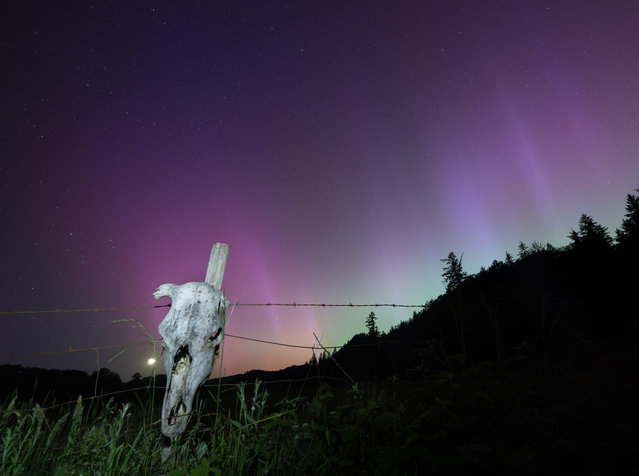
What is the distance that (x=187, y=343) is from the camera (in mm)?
2715

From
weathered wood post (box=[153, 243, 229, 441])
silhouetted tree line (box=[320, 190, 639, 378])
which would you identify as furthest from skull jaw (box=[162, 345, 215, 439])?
silhouetted tree line (box=[320, 190, 639, 378])

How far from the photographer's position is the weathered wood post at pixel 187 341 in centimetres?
257

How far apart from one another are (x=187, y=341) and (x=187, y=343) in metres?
0.02

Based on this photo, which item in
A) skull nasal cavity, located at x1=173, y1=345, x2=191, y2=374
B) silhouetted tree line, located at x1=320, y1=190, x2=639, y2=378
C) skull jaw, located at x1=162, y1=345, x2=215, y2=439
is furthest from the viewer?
silhouetted tree line, located at x1=320, y1=190, x2=639, y2=378

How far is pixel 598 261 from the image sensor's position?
31219 mm

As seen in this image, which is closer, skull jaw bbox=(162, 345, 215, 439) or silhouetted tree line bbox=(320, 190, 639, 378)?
skull jaw bbox=(162, 345, 215, 439)

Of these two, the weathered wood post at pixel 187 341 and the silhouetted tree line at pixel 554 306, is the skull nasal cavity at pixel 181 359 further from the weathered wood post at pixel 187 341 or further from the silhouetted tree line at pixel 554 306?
the silhouetted tree line at pixel 554 306

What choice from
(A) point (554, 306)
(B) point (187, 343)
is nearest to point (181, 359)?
(B) point (187, 343)

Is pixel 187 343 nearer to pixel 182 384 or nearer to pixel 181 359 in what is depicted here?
pixel 181 359

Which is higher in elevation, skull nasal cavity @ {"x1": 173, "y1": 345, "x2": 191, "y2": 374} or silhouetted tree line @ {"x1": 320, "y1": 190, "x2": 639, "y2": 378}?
silhouetted tree line @ {"x1": 320, "y1": 190, "x2": 639, "y2": 378}

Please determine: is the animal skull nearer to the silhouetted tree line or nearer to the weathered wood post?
the weathered wood post

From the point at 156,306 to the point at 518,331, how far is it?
1126 inches

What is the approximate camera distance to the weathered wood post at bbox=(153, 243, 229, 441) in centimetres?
257

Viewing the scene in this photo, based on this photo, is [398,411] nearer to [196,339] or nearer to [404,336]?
[196,339]
